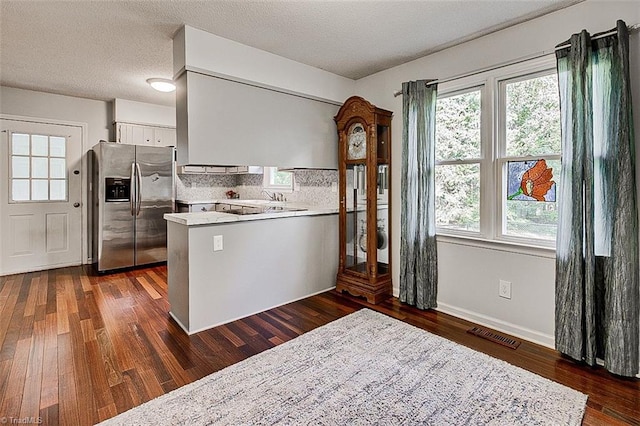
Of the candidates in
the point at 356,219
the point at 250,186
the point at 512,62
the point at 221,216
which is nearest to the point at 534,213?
the point at 512,62

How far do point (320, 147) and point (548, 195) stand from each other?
7.48ft

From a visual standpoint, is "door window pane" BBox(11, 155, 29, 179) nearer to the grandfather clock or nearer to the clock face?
the grandfather clock

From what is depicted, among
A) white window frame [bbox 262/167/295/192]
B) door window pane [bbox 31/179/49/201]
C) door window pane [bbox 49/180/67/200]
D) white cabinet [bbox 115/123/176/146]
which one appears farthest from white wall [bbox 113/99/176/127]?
white window frame [bbox 262/167/295/192]

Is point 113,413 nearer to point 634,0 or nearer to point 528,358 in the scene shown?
point 528,358

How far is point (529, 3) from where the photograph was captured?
90.8 inches

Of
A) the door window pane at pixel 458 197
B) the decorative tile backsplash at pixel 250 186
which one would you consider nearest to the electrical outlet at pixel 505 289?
the door window pane at pixel 458 197

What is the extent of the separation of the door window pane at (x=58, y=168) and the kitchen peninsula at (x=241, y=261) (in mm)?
3016

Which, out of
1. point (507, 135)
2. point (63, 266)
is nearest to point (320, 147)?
point (507, 135)

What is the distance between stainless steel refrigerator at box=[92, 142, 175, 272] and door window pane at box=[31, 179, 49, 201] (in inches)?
22.9

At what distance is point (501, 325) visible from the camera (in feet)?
9.07

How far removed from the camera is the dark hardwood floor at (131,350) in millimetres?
1843

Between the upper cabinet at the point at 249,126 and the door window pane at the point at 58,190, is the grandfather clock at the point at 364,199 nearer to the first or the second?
the upper cabinet at the point at 249,126

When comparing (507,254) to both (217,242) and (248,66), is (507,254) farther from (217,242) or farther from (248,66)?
(248,66)

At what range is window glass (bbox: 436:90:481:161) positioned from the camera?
2.96 metres
